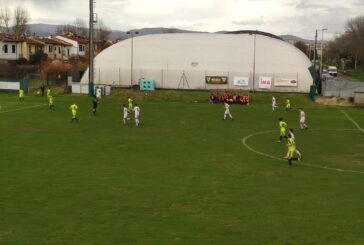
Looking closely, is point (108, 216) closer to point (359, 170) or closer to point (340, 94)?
point (359, 170)

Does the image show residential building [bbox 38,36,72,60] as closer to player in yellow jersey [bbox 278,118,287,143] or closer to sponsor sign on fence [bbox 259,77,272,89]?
sponsor sign on fence [bbox 259,77,272,89]

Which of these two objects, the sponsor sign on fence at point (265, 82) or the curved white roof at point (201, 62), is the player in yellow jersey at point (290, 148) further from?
the curved white roof at point (201, 62)

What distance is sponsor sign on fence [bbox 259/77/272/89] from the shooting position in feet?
244

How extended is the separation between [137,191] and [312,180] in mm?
8600

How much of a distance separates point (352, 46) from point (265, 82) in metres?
78.4

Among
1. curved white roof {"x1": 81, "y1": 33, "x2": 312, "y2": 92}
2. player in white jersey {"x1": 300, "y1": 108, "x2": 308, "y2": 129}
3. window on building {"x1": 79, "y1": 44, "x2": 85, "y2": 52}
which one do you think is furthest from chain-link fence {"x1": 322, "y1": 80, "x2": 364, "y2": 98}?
window on building {"x1": 79, "y1": 44, "x2": 85, "y2": 52}

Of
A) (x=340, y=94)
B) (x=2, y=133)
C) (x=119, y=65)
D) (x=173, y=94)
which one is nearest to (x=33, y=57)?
(x=119, y=65)

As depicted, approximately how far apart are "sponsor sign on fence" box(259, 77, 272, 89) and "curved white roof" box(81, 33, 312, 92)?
56 cm

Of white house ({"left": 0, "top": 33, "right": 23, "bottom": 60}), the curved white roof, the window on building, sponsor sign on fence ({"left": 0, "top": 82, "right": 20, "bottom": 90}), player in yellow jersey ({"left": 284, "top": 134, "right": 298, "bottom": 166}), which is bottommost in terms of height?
player in yellow jersey ({"left": 284, "top": 134, "right": 298, "bottom": 166})

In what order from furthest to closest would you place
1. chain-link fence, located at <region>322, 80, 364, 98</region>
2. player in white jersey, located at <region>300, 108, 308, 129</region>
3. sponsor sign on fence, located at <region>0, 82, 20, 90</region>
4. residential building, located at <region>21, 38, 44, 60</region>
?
residential building, located at <region>21, 38, 44, 60</region>, sponsor sign on fence, located at <region>0, 82, 20, 90</region>, chain-link fence, located at <region>322, 80, 364, 98</region>, player in white jersey, located at <region>300, 108, 308, 129</region>

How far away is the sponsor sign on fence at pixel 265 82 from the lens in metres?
74.5

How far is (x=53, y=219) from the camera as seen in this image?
57.3 feet

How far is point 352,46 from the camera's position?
5610 inches

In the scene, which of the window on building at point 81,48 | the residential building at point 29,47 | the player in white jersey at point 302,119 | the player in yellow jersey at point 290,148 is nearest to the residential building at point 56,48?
the window on building at point 81,48
